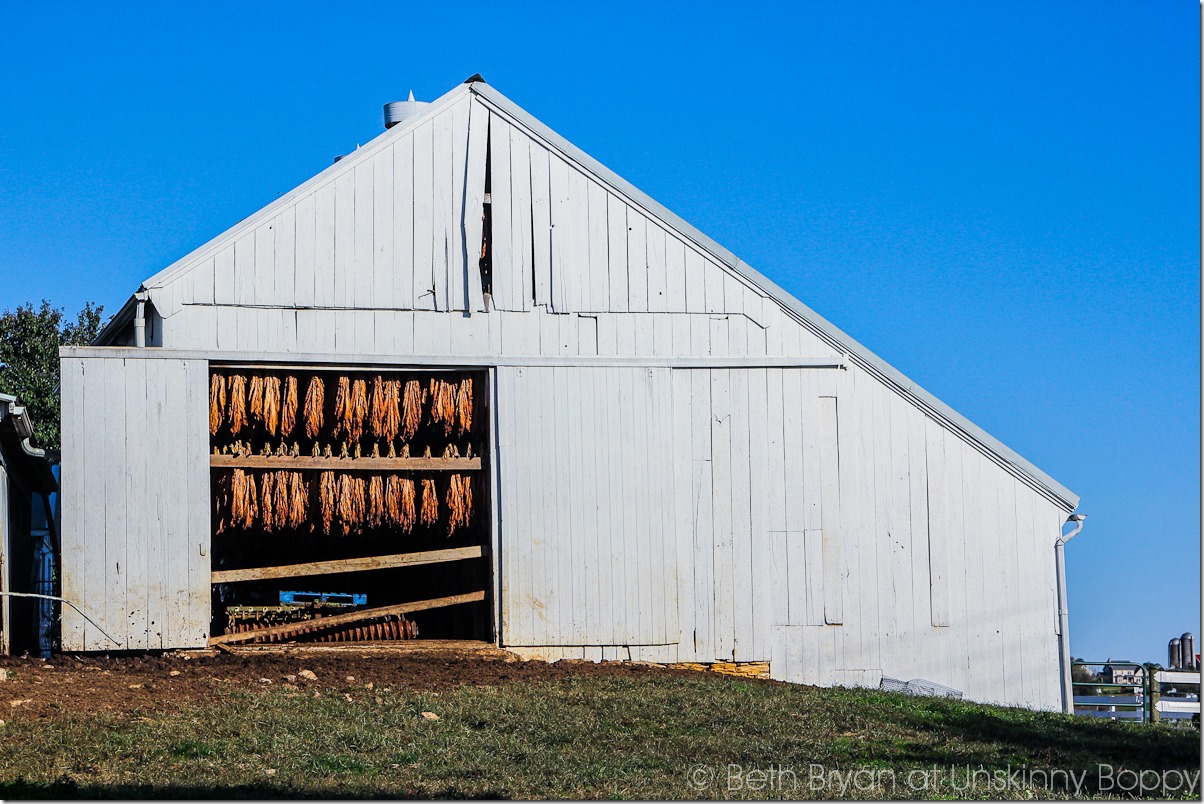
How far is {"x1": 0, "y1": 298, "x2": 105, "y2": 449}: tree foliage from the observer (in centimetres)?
3353

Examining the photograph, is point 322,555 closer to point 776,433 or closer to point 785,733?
point 776,433

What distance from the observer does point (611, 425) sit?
16969mm

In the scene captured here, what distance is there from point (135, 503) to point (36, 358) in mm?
21116

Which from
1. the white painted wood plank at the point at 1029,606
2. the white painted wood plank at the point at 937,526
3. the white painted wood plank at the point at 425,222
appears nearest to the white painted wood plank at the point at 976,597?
the white painted wood plank at the point at 937,526

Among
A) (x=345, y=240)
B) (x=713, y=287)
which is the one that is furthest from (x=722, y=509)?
(x=345, y=240)

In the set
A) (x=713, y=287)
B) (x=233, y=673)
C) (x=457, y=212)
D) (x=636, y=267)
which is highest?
(x=457, y=212)

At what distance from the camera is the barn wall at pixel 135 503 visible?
1541 cm

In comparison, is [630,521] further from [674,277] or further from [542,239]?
[542,239]

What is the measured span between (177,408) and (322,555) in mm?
5453

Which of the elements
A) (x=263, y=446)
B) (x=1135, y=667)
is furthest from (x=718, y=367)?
(x=1135, y=667)

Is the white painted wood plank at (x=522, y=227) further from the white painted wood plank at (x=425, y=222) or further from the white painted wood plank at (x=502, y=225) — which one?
the white painted wood plank at (x=425, y=222)

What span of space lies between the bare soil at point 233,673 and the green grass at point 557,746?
1.22ft

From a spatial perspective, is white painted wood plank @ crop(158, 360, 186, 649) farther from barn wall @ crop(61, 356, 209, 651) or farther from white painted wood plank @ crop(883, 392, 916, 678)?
white painted wood plank @ crop(883, 392, 916, 678)

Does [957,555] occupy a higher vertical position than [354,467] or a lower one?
lower
